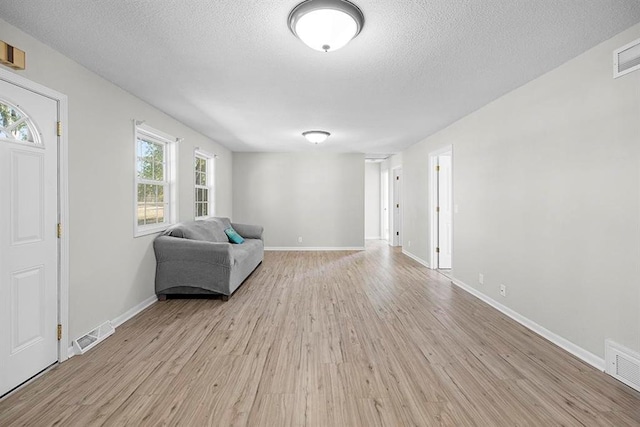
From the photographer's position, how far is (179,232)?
13.2 feet

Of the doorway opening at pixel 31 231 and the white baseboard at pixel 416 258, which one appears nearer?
the doorway opening at pixel 31 231

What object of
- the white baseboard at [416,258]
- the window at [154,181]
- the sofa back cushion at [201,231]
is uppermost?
the window at [154,181]

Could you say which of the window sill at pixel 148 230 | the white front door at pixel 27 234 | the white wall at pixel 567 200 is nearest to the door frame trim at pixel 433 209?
the white wall at pixel 567 200

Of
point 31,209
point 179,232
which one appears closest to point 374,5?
point 31,209

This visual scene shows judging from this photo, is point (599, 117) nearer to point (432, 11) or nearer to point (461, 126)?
point (432, 11)

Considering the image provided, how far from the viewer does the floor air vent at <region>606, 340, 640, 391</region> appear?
6.63 feet

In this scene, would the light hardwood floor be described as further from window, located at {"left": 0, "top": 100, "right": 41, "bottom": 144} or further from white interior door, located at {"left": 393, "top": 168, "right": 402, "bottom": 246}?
white interior door, located at {"left": 393, "top": 168, "right": 402, "bottom": 246}

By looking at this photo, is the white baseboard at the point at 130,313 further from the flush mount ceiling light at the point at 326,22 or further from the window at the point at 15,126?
the flush mount ceiling light at the point at 326,22

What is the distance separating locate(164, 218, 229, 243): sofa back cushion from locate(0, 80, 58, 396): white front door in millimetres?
1684

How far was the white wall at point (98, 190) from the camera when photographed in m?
2.46

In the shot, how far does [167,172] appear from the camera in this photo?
4.41 metres

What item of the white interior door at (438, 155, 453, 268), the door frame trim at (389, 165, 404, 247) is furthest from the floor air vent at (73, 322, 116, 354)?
the door frame trim at (389, 165, 404, 247)

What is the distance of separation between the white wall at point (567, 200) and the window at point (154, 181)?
4.16 metres

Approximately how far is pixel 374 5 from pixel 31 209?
268 centimetres
